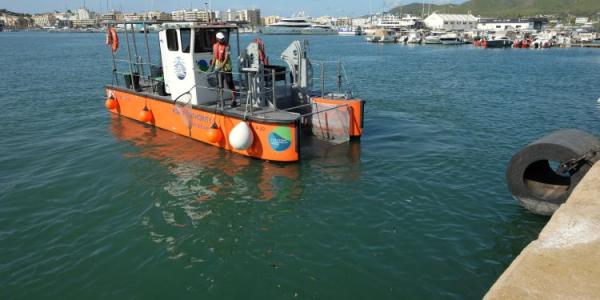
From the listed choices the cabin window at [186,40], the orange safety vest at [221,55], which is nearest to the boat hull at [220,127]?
the orange safety vest at [221,55]

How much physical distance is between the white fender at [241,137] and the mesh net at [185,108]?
107 inches

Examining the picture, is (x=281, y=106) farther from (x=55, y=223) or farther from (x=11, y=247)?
(x=11, y=247)

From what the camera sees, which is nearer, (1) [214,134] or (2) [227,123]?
(1) [214,134]

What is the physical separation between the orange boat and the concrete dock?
7.25 m

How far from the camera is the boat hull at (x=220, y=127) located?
11594 mm

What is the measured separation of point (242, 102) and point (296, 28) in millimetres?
148879

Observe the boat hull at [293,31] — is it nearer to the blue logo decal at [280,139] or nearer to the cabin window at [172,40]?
the cabin window at [172,40]

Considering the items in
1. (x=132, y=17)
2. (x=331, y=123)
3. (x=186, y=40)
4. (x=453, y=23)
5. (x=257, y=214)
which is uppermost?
(x=453, y=23)

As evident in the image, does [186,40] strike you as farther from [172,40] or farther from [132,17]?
[132,17]

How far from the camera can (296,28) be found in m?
156

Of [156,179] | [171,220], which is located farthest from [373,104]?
[171,220]

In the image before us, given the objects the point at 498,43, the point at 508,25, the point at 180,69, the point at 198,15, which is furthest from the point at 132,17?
the point at 508,25

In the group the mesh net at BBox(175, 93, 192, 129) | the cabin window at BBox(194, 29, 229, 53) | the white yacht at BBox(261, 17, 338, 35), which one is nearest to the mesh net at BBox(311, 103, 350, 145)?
the cabin window at BBox(194, 29, 229, 53)

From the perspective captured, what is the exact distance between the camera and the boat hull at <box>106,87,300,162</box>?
38.0ft
